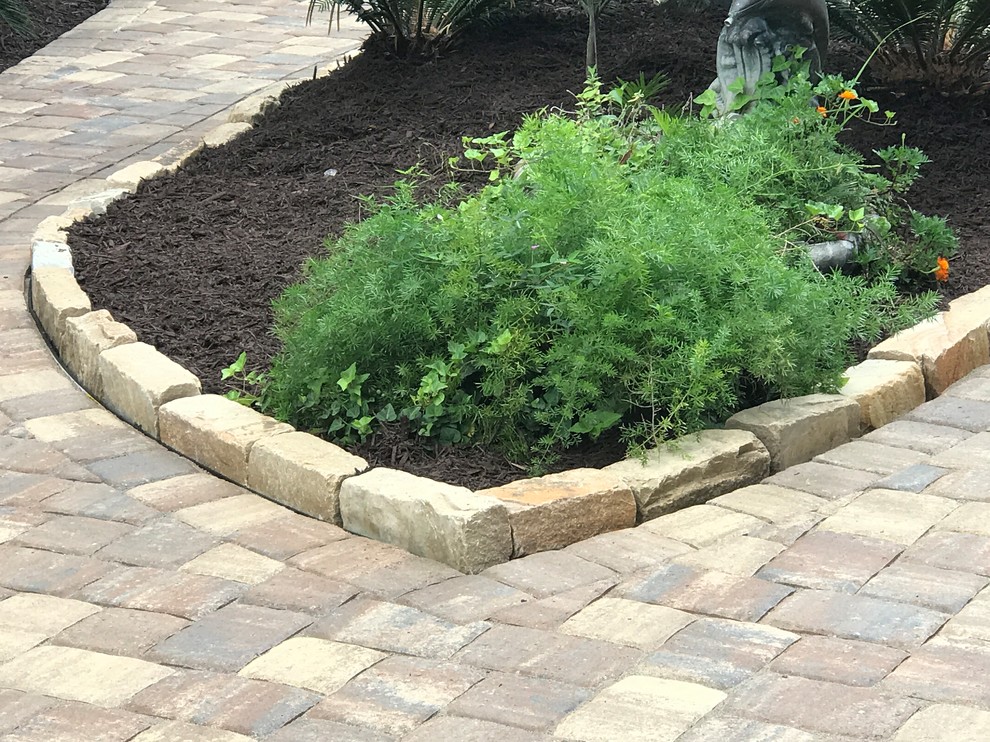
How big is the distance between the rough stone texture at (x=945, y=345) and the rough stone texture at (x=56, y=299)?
119 inches

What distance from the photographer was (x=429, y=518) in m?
3.46

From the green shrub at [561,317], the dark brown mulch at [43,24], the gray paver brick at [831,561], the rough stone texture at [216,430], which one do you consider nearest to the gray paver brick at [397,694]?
the gray paver brick at [831,561]

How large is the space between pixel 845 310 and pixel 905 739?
2.04 meters

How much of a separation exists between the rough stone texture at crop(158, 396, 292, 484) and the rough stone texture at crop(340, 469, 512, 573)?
0.49 m

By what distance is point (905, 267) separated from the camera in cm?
504

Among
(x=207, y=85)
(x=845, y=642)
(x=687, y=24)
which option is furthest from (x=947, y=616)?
(x=207, y=85)

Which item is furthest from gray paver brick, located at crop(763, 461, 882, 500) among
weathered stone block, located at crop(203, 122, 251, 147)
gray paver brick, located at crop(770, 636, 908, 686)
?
weathered stone block, located at crop(203, 122, 251, 147)

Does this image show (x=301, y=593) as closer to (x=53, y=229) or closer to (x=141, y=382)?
(x=141, y=382)

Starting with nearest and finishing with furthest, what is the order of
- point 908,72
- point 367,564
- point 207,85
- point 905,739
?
point 905,739 < point 367,564 < point 908,72 < point 207,85

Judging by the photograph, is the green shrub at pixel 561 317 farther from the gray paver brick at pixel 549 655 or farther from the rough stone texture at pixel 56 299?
the rough stone texture at pixel 56 299

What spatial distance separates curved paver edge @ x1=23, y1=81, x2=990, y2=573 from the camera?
3.48 m

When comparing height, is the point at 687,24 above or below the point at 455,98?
above

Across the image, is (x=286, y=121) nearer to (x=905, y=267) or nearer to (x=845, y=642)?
(x=905, y=267)

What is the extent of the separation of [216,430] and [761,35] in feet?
9.33
